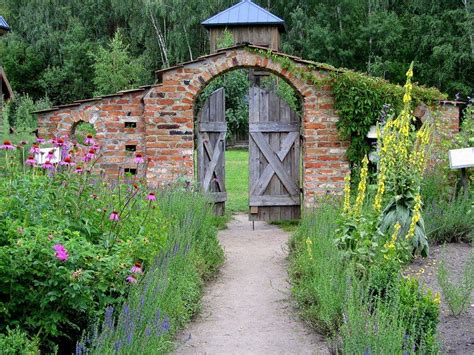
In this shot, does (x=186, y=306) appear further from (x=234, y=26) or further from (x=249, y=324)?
(x=234, y=26)

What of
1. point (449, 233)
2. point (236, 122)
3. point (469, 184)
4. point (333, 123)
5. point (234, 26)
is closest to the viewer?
point (449, 233)

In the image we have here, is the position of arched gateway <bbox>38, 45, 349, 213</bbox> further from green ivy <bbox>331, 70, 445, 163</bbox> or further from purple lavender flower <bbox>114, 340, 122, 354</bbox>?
purple lavender flower <bbox>114, 340, 122, 354</bbox>

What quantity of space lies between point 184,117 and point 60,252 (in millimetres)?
7386

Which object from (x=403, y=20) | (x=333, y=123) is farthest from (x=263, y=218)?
(x=403, y=20)

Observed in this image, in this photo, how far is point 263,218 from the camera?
11203mm

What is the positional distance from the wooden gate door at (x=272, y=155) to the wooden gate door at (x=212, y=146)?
0.67 m

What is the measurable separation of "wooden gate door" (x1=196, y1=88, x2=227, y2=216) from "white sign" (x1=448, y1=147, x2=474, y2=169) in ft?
13.4

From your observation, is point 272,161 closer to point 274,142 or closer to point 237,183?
point 274,142

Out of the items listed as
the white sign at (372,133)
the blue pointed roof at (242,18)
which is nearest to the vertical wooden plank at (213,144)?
the white sign at (372,133)

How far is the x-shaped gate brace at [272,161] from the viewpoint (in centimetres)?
1102

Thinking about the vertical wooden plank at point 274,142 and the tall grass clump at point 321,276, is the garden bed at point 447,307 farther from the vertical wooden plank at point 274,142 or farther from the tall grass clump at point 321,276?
the vertical wooden plank at point 274,142

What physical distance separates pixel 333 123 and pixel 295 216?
1709 mm

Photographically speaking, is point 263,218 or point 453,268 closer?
point 453,268

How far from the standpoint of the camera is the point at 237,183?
1808 cm
